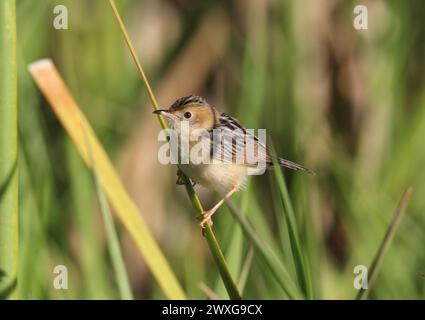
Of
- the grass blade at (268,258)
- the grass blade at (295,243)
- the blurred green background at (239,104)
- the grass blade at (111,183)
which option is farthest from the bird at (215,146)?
the grass blade at (268,258)

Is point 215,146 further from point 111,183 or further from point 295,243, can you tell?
point 295,243

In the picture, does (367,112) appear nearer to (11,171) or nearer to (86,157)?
(86,157)

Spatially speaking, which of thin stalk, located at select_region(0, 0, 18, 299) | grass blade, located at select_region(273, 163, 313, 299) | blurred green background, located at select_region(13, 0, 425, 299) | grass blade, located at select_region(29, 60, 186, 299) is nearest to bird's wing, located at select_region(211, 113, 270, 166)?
blurred green background, located at select_region(13, 0, 425, 299)

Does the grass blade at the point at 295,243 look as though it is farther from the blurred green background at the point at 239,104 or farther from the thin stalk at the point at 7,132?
the blurred green background at the point at 239,104

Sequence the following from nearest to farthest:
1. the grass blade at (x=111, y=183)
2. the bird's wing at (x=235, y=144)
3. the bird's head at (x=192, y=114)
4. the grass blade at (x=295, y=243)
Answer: the grass blade at (x=295, y=243) → the grass blade at (x=111, y=183) → the bird's head at (x=192, y=114) → the bird's wing at (x=235, y=144)

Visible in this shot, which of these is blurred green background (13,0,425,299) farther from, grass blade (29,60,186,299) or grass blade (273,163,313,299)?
grass blade (273,163,313,299)
